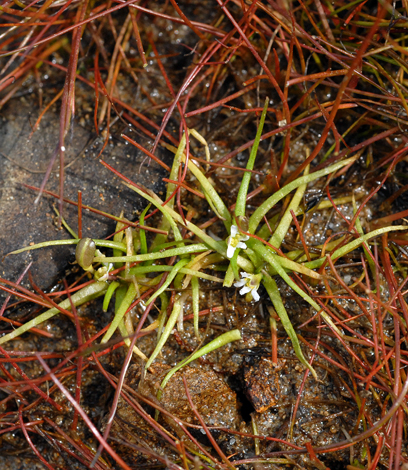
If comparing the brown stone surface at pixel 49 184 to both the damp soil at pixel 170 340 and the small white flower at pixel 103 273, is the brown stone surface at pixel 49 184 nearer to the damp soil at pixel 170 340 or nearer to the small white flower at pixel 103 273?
the damp soil at pixel 170 340

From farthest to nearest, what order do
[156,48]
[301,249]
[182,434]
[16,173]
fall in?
[156,48]
[16,173]
[301,249]
[182,434]

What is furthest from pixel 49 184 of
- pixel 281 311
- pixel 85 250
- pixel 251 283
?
pixel 281 311

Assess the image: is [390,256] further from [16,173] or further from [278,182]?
[16,173]

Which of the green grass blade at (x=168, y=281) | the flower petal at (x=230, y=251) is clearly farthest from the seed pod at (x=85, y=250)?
the flower petal at (x=230, y=251)

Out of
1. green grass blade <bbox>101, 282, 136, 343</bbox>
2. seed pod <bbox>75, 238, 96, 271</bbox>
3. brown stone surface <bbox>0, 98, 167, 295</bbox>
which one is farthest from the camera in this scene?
brown stone surface <bbox>0, 98, 167, 295</bbox>

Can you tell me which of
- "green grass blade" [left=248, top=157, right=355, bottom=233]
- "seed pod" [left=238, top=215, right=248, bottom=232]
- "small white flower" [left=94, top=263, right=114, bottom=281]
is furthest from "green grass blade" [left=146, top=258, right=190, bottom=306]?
"green grass blade" [left=248, top=157, right=355, bottom=233]

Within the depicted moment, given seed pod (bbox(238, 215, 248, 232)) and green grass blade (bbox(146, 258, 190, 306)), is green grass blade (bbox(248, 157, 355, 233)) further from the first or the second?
green grass blade (bbox(146, 258, 190, 306))

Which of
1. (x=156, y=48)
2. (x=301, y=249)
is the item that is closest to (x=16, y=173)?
(x=156, y=48)
